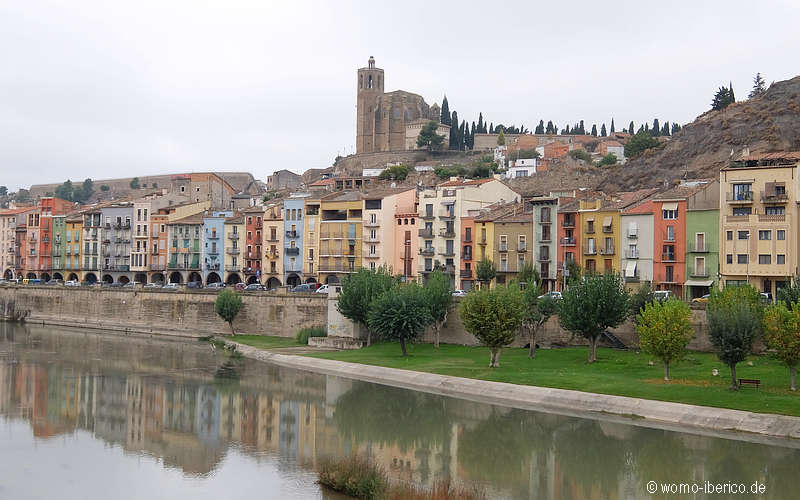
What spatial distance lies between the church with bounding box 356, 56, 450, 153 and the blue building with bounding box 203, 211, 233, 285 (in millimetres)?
84790

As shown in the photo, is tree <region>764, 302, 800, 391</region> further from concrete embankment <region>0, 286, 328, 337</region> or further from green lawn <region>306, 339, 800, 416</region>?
concrete embankment <region>0, 286, 328, 337</region>

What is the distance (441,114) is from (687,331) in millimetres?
152174

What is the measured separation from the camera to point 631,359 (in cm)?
5000

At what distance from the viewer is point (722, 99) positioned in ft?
382

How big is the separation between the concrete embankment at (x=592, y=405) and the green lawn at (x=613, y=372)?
2.56 feet

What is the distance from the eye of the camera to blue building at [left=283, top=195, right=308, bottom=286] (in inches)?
3622

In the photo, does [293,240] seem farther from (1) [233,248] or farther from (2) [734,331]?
(2) [734,331]

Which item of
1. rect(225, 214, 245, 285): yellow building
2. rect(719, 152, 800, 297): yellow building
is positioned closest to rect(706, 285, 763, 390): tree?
rect(719, 152, 800, 297): yellow building

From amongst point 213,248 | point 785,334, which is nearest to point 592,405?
point 785,334

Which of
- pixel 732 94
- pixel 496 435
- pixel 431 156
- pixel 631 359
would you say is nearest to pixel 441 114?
pixel 431 156

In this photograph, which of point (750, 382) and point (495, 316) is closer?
point (750, 382)

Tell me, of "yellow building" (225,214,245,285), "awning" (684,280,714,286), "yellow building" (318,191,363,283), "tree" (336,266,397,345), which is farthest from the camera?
"yellow building" (225,214,245,285)

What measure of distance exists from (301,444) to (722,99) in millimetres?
97663

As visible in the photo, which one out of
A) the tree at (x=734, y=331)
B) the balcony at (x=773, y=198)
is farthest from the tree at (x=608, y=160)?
the tree at (x=734, y=331)
